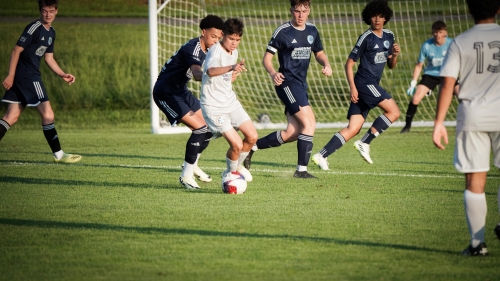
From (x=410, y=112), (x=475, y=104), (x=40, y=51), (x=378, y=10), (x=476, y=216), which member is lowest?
(x=410, y=112)

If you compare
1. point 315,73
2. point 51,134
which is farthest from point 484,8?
point 315,73

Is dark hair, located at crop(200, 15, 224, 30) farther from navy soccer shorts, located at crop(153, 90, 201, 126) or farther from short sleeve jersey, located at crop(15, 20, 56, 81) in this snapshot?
short sleeve jersey, located at crop(15, 20, 56, 81)

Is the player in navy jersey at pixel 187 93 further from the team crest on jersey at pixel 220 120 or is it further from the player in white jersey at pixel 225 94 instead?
the team crest on jersey at pixel 220 120

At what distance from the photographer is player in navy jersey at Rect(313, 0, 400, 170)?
1052cm

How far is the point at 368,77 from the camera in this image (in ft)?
35.4

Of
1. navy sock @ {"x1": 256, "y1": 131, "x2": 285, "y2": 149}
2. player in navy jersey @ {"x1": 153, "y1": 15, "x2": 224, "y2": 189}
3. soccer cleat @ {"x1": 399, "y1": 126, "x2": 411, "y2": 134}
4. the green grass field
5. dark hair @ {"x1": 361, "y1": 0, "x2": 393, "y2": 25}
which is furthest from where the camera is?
soccer cleat @ {"x1": 399, "y1": 126, "x2": 411, "y2": 134}

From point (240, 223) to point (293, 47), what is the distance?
144 inches

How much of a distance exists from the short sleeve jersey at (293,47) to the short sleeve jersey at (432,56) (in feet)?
17.4

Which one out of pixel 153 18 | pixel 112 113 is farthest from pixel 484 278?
pixel 112 113

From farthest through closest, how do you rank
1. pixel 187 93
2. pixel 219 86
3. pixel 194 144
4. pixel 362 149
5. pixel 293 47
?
pixel 362 149
pixel 293 47
pixel 187 93
pixel 194 144
pixel 219 86

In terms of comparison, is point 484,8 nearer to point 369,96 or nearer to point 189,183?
point 189,183

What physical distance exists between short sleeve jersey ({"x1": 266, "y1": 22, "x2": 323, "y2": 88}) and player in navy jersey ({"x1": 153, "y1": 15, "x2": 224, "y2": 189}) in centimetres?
115

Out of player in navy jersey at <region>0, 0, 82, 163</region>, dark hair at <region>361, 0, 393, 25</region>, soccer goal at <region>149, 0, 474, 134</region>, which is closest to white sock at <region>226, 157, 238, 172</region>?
dark hair at <region>361, 0, 393, 25</region>

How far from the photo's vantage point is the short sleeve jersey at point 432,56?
48.2 feet
